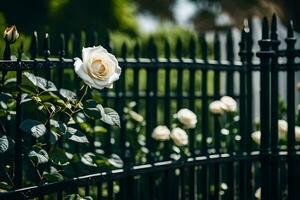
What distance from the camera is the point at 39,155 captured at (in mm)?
2906

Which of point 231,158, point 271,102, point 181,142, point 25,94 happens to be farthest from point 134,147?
point 25,94

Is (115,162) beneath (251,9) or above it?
beneath

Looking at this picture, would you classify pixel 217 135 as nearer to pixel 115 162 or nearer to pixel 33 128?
pixel 115 162

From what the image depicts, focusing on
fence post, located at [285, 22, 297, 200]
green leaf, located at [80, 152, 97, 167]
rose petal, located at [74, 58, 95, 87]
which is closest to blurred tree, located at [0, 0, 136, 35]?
fence post, located at [285, 22, 297, 200]

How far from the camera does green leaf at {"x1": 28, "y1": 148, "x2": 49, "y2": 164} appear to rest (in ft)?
9.48

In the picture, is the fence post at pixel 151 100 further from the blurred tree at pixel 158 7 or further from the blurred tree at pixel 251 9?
the blurred tree at pixel 158 7

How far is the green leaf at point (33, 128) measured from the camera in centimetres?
279

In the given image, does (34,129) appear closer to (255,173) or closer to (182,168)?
(182,168)

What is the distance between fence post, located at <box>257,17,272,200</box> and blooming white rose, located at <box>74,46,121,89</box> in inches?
47.2

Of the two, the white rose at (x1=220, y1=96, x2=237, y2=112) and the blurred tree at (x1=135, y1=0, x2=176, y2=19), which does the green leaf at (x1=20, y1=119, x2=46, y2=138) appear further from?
the blurred tree at (x1=135, y1=0, x2=176, y2=19)

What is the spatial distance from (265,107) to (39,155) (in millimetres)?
1484

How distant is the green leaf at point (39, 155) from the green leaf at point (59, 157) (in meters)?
0.15

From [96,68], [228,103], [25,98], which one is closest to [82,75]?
[96,68]

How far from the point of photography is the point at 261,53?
3762mm
